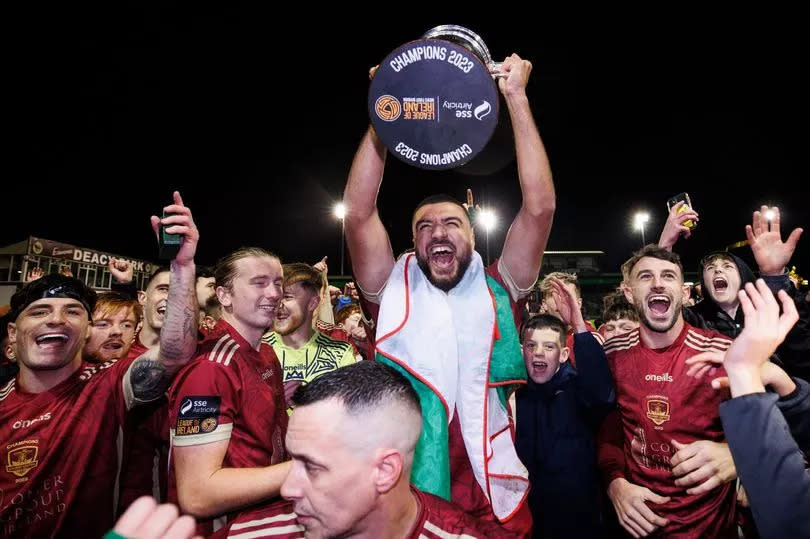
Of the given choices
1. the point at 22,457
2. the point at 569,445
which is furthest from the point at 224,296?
the point at 569,445

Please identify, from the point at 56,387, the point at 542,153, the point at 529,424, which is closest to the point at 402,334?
the point at 542,153

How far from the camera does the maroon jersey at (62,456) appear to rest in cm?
214

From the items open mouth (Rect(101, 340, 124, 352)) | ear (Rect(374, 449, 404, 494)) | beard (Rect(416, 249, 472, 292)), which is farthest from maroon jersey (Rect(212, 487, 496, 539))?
open mouth (Rect(101, 340, 124, 352))

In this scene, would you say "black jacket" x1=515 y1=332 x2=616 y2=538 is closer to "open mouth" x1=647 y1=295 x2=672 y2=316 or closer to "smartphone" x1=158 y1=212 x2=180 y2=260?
"open mouth" x1=647 y1=295 x2=672 y2=316

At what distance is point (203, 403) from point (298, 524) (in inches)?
30.5

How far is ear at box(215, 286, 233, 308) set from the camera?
2.59 meters

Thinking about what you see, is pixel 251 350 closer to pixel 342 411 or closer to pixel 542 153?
pixel 342 411

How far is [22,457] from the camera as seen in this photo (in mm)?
2195

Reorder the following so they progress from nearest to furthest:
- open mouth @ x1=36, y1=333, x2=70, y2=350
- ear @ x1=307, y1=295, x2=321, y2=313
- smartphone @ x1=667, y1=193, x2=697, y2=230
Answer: open mouth @ x1=36, y1=333, x2=70, y2=350, smartphone @ x1=667, y1=193, x2=697, y2=230, ear @ x1=307, y1=295, x2=321, y2=313

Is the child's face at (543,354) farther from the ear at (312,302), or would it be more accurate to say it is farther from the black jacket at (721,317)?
the ear at (312,302)

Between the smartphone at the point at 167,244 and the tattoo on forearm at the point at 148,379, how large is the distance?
61 centimetres

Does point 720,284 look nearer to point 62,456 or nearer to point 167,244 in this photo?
point 167,244

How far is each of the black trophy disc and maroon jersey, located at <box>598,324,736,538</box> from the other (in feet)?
6.24

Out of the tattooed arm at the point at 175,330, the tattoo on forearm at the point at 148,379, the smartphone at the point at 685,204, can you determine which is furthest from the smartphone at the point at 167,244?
the smartphone at the point at 685,204
